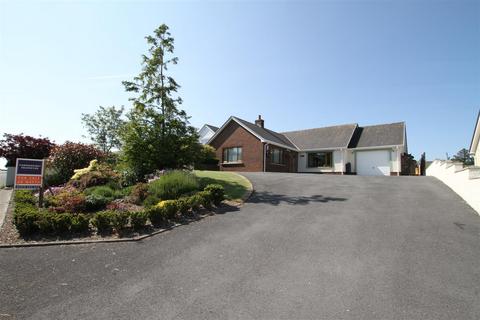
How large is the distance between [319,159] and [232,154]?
9735 millimetres

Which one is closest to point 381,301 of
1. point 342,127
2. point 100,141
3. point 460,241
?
point 460,241

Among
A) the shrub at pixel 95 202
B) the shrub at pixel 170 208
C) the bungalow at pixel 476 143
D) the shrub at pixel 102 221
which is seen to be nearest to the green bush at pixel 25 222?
the shrub at pixel 102 221

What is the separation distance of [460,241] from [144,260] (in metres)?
7.69

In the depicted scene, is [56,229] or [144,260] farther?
[56,229]

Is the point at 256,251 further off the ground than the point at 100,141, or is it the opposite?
the point at 100,141

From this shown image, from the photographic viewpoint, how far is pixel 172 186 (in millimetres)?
11812

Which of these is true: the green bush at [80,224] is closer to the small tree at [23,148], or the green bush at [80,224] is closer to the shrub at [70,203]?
the shrub at [70,203]

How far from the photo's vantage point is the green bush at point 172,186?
11.4 m

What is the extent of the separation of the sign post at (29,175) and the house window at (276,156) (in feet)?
64.8

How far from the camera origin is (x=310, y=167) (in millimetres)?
30984

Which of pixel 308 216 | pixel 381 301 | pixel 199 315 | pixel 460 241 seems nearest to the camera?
pixel 199 315

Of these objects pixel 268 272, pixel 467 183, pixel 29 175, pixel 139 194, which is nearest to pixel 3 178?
pixel 29 175

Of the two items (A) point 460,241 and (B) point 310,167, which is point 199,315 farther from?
(B) point 310,167

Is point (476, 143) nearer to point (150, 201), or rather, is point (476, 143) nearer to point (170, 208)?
point (170, 208)
